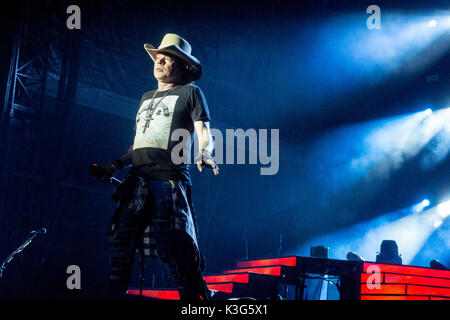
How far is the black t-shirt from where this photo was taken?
8.79 feet

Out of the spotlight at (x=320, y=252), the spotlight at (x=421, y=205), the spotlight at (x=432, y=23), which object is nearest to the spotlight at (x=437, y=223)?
the spotlight at (x=421, y=205)

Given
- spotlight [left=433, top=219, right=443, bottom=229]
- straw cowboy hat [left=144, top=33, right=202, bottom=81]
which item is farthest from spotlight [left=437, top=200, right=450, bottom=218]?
straw cowboy hat [left=144, top=33, right=202, bottom=81]

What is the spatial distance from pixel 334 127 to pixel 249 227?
4.34 metres

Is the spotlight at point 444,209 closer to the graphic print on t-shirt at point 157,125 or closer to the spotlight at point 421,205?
the spotlight at point 421,205

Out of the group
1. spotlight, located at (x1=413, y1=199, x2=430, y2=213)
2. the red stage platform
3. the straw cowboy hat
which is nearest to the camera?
the straw cowboy hat

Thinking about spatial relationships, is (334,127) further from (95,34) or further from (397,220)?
(95,34)

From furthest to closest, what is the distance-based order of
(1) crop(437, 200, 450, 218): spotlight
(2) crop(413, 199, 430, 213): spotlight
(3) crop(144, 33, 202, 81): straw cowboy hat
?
1. (2) crop(413, 199, 430, 213): spotlight
2. (1) crop(437, 200, 450, 218): spotlight
3. (3) crop(144, 33, 202, 81): straw cowboy hat

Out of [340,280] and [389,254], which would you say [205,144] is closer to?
[340,280]

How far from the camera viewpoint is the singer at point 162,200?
8.23 feet

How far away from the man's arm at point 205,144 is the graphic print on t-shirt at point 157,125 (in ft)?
0.69

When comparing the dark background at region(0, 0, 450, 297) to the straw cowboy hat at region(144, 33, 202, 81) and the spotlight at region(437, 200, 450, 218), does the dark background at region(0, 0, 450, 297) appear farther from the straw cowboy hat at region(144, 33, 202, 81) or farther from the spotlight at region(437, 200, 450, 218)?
Answer: the straw cowboy hat at region(144, 33, 202, 81)

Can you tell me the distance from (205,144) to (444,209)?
13.3 metres
